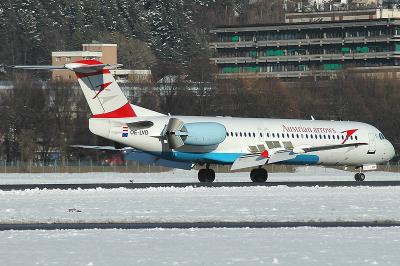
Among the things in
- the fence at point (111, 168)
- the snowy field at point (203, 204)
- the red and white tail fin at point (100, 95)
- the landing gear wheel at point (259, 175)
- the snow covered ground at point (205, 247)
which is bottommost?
the fence at point (111, 168)

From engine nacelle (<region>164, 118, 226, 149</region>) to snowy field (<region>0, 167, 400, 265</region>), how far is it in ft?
28.1

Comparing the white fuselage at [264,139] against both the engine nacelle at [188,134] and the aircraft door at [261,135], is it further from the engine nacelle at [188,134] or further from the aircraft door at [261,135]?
the engine nacelle at [188,134]

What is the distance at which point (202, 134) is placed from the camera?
61281 millimetres

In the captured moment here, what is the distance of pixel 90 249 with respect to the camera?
30328 mm

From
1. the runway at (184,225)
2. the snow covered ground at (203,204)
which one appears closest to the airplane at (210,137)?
the snow covered ground at (203,204)

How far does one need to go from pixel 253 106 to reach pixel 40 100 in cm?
2120

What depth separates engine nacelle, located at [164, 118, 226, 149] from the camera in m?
60.9

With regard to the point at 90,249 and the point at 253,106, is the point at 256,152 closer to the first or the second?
the point at 90,249

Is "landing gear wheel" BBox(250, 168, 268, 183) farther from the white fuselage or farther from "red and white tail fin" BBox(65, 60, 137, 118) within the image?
"red and white tail fin" BBox(65, 60, 137, 118)

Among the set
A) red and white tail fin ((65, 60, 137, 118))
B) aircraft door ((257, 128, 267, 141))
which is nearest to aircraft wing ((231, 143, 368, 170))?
aircraft door ((257, 128, 267, 141))

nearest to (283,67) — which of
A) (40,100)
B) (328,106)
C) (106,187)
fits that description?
(328,106)

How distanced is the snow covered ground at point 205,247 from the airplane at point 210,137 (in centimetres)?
2465

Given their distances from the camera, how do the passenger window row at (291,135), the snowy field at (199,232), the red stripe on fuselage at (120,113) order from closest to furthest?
the snowy field at (199,232), the red stripe on fuselage at (120,113), the passenger window row at (291,135)

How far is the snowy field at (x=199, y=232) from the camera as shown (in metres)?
28.7
